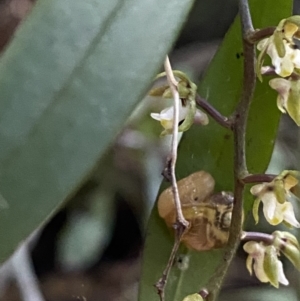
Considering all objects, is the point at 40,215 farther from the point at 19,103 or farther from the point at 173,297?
the point at 173,297

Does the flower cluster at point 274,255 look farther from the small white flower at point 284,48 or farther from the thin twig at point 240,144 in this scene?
the small white flower at point 284,48

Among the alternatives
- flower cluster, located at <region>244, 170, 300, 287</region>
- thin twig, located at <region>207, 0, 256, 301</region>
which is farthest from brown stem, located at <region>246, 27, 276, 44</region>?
flower cluster, located at <region>244, 170, 300, 287</region>

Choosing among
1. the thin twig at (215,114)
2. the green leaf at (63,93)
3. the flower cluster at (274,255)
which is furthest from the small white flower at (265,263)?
the green leaf at (63,93)

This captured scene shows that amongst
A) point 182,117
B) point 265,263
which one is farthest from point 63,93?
point 265,263

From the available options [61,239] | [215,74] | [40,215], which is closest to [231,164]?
[215,74]

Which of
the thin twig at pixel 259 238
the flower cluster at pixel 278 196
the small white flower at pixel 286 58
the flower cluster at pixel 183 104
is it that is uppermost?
the small white flower at pixel 286 58
